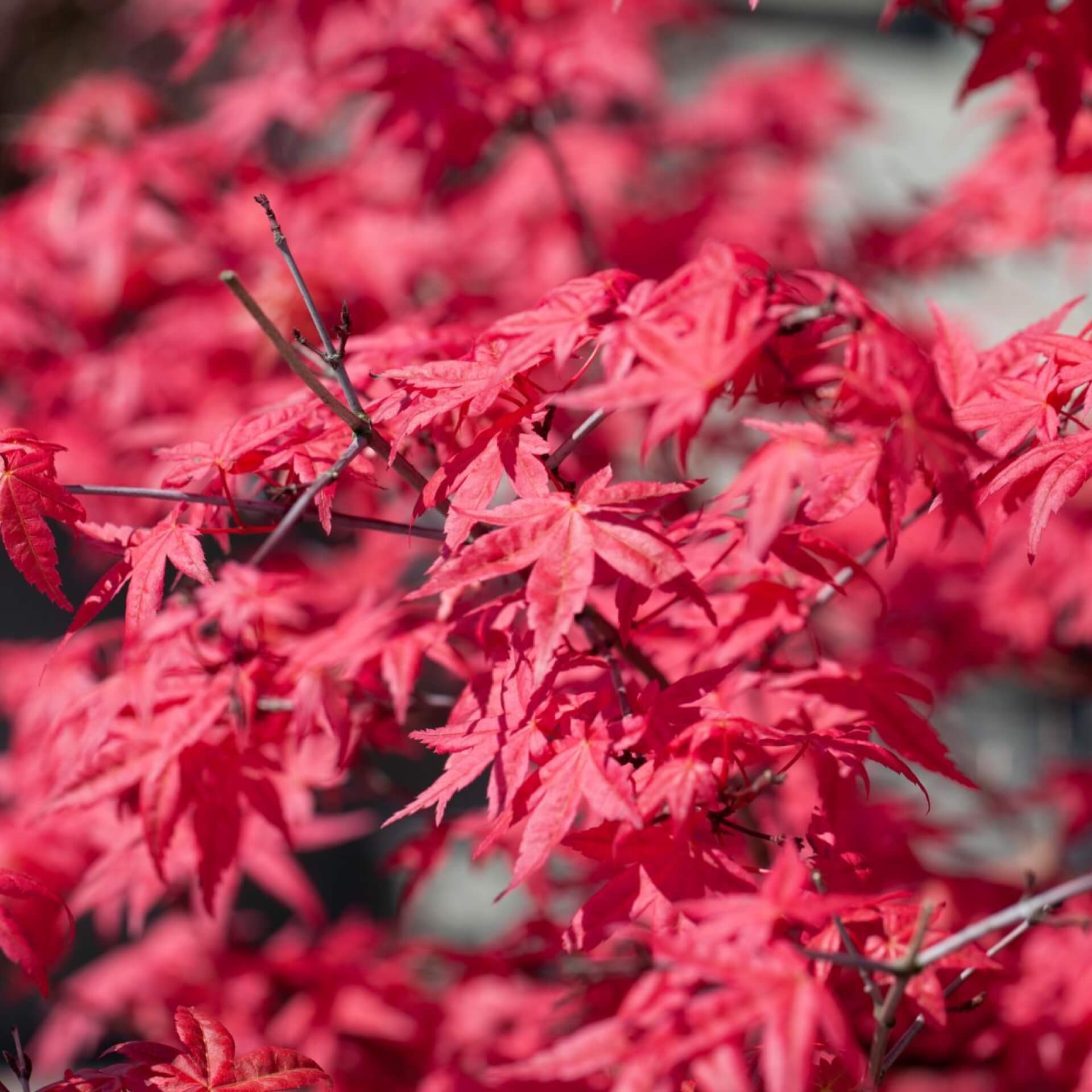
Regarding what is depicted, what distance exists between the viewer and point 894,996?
83 centimetres

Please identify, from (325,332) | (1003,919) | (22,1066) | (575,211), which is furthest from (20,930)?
(575,211)

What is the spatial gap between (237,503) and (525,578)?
307mm

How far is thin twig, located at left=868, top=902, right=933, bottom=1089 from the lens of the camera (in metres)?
0.79

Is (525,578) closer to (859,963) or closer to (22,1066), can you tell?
(859,963)

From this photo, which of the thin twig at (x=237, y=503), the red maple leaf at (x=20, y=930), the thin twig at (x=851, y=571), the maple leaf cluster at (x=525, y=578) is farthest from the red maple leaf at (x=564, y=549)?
the red maple leaf at (x=20, y=930)

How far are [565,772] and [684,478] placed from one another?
28cm

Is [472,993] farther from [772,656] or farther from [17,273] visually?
[17,273]

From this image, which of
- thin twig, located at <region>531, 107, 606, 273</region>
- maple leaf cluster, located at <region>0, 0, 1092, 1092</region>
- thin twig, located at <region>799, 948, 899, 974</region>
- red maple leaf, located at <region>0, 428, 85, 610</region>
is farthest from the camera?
thin twig, located at <region>531, 107, 606, 273</region>

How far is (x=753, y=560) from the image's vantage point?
1.15 m

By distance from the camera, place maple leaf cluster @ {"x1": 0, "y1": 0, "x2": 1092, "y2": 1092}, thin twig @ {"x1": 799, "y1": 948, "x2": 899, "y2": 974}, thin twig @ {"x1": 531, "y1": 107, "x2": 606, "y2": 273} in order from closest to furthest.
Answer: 1. thin twig @ {"x1": 799, "y1": 948, "x2": 899, "y2": 974}
2. maple leaf cluster @ {"x1": 0, "y1": 0, "x2": 1092, "y2": 1092}
3. thin twig @ {"x1": 531, "y1": 107, "x2": 606, "y2": 273}

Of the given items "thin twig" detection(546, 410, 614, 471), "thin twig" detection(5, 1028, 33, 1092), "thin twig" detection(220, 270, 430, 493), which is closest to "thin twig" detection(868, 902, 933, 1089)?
"thin twig" detection(546, 410, 614, 471)

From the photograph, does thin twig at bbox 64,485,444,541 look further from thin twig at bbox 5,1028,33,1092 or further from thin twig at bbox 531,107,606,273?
thin twig at bbox 531,107,606,273

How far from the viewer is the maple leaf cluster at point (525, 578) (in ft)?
2.84

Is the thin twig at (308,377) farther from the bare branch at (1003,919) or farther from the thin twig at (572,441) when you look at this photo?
the bare branch at (1003,919)
